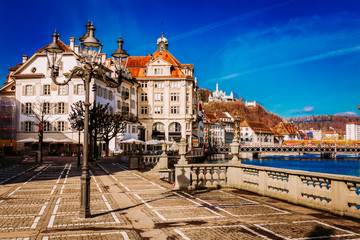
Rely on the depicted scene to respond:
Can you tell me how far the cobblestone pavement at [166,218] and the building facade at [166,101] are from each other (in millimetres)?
60502

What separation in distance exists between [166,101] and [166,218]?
67.6m

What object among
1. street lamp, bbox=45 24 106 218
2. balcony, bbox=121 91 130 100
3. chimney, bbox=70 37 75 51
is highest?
chimney, bbox=70 37 75 51

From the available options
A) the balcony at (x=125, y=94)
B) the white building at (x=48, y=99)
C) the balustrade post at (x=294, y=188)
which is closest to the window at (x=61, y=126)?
the white building at (x=48, y=99)

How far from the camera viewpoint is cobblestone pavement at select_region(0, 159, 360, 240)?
29.2 feet

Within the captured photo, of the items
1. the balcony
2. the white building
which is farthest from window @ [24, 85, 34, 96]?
the balcony

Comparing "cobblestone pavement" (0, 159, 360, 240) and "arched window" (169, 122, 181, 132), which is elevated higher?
"arched window" (169, 122, 181, 132)

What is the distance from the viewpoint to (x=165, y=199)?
1436cm

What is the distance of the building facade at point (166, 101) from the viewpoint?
251 feet

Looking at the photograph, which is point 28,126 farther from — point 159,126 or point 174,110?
point 174,110

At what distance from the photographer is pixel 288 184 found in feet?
43.9

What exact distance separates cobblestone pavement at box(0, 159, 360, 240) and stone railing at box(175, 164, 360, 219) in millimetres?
373

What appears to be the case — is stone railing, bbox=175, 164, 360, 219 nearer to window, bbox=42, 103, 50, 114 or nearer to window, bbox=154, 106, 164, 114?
window, bbox=42, 103, 50, 114

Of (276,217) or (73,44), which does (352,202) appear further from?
(73,44)

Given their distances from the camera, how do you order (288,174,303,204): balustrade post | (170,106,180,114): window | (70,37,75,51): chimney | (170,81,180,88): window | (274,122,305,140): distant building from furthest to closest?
(274,122,305,140): distant building
(170,81,180,88): window
(170,106,180,114): window
(70,37,75,51): chimney
(288,174,303,204): balustrade post
